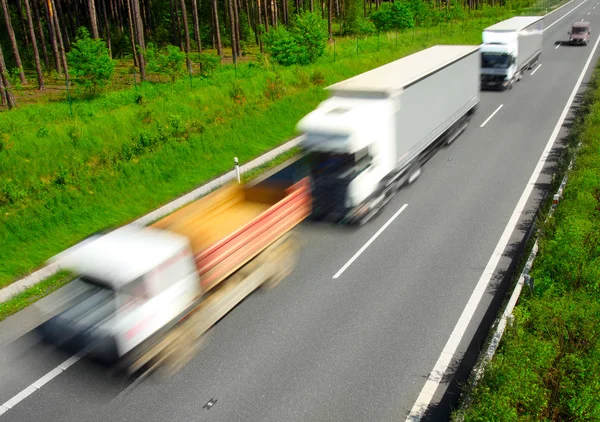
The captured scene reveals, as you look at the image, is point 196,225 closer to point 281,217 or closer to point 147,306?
point 281,217

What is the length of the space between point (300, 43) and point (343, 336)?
2598 cm

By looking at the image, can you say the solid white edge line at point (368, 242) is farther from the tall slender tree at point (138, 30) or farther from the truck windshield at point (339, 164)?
the tall slender tree at point (138, 30)

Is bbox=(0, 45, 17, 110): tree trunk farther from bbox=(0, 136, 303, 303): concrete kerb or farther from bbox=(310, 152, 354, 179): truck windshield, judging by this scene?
bbox=(310, 152, 354, 179): truck windshield

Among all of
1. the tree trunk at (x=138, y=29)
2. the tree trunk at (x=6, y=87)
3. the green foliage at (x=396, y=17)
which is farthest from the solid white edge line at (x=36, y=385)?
the green foliage at (x=396, y=17)

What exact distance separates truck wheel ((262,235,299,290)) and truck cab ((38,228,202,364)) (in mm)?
2601

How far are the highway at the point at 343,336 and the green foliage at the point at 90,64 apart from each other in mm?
16401

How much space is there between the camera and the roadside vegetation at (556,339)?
7.29 meters

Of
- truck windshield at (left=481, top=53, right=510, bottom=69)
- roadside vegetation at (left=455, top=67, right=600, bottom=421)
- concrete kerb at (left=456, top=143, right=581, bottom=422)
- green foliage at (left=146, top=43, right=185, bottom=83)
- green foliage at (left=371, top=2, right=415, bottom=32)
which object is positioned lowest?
concrete kerb at (left=456, top=143, right=581, bottom=422)

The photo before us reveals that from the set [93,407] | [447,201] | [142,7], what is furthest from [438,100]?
[142,7]

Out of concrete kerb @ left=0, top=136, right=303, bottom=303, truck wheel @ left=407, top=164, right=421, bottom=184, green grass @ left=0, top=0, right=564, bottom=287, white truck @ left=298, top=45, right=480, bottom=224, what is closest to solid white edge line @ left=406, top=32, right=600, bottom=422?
truck wheel @ left=407, top=164, right=421, bottom=184

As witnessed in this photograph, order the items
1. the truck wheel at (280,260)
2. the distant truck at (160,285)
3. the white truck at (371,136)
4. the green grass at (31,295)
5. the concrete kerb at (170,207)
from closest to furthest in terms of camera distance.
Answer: the distant truck at (160,285), the green grass at (31,295), the truck wheel at (280,260), the concrete kerb at (170,207), the white truck at (371,136)

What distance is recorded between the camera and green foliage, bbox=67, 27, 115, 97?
25469 millimetres

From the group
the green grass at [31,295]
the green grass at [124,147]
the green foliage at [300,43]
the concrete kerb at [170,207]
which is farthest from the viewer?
the green foliage at [300,43]

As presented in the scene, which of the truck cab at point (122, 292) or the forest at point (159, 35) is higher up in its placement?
the forest at point (159, 35)
